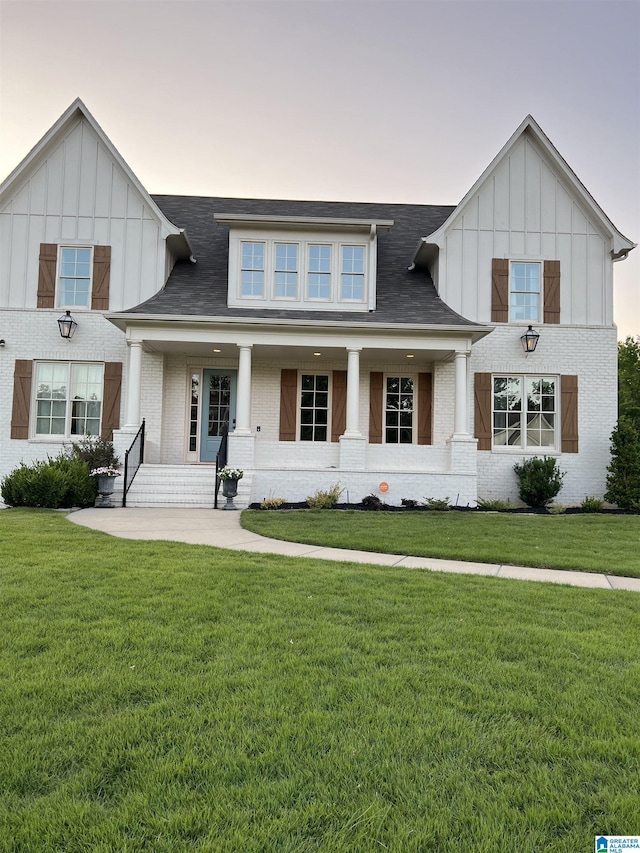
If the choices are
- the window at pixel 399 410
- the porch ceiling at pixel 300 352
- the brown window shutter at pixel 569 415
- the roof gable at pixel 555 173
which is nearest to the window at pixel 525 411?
the brown window shutter at pixel 569 415

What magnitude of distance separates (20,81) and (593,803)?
18548 mm

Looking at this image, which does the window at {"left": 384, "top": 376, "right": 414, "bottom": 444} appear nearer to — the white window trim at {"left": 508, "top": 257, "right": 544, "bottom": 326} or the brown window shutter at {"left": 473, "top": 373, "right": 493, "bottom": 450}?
the brown window shutter at {"left": 473, "top": 373, "right": 493, "bottom": 450}

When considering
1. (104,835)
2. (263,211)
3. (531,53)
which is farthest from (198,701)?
(531,53)

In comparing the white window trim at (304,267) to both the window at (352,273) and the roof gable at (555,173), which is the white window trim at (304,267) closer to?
the window at (352,273)

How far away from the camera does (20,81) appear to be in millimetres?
13578

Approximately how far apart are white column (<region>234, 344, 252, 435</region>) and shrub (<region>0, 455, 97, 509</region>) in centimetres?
354

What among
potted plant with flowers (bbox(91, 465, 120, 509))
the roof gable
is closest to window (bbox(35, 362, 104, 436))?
potted plant with flowers (bbox(91, 465, 120, 509))

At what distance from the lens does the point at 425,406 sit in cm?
1355

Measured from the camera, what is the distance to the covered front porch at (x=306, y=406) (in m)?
11.6

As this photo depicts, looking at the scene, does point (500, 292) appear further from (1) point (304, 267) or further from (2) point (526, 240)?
(1) point (304, 267)

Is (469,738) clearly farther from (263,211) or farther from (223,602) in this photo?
(263,211)

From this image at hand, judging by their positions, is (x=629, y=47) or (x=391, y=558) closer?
(x=391, y=558)

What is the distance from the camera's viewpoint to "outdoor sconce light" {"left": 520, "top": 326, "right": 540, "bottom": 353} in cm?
1288

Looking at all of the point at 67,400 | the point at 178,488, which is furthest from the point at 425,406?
the point at 67,400
